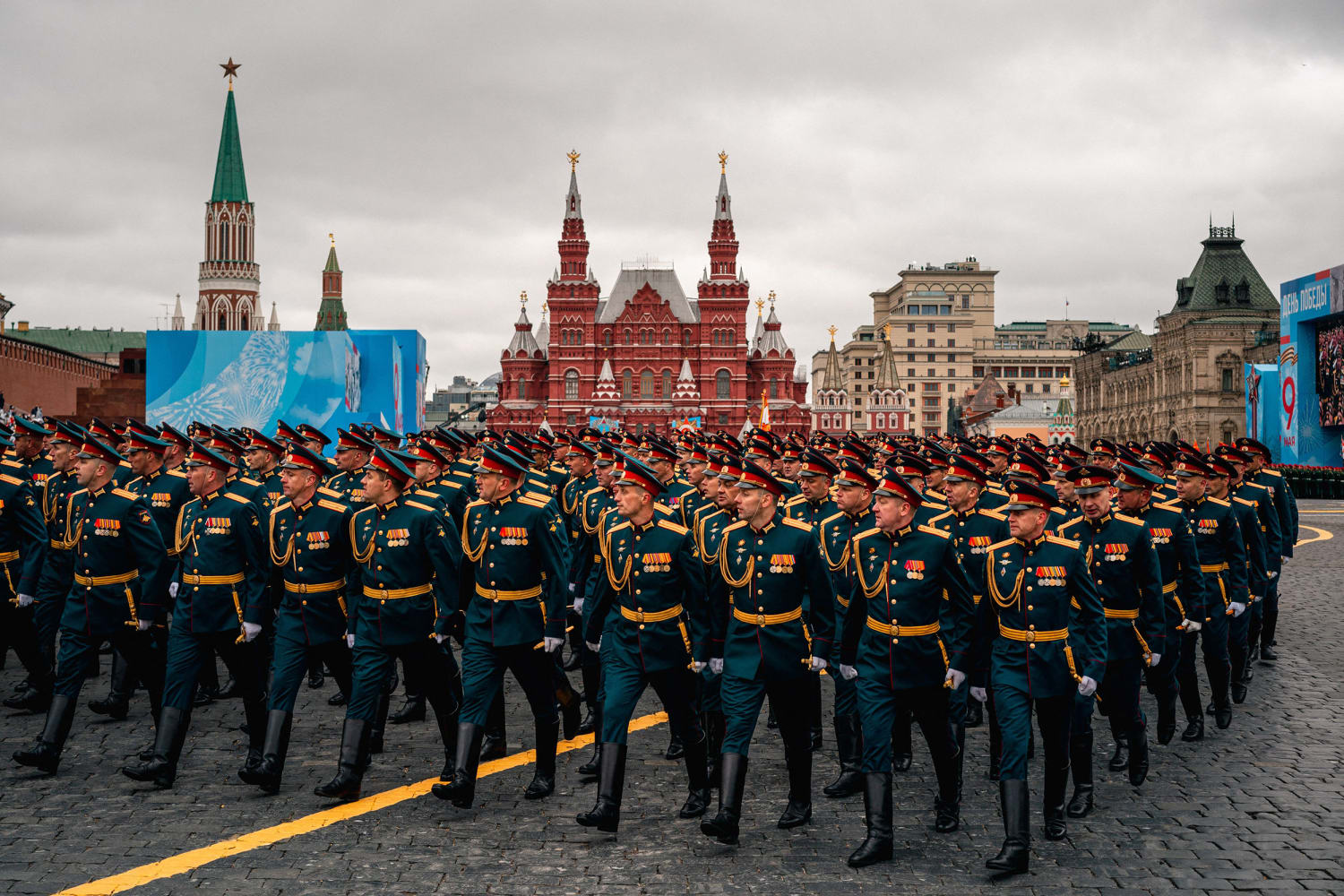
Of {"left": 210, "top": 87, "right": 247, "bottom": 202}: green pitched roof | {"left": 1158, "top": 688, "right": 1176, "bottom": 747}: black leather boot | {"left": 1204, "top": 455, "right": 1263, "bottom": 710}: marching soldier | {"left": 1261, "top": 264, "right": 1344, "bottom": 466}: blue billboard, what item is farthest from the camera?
{"left": 210, "top": 87, "right": 247, "bottom": 202}: green pitched roof

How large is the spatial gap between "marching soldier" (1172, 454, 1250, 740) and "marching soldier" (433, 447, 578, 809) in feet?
16.1

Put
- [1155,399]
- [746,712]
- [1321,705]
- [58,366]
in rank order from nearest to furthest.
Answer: [746,712], [1321,705], [58,366], [1155,399]

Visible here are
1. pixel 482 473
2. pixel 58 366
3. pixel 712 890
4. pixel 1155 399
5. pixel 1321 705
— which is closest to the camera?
pixel 712 890

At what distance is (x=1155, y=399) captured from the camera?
275 feet

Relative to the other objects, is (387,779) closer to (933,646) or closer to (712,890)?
(712,890)

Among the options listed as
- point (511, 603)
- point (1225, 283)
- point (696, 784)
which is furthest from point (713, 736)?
point (1225, 283)

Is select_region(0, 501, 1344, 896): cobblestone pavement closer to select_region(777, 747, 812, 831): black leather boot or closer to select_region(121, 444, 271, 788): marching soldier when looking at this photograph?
select_region(777, 747, 812, 831): black leather boot

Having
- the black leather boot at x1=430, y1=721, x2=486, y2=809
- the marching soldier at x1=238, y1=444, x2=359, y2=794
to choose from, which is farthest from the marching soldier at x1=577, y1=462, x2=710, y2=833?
→ the marching soldier at x1=238, y1=444, x2=359, y2=794

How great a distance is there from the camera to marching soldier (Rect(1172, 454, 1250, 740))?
905cm

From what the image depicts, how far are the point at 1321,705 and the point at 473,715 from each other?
7.39 metres

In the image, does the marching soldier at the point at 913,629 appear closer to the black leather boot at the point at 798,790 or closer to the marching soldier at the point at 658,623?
the black leather boot at the point at 798,790

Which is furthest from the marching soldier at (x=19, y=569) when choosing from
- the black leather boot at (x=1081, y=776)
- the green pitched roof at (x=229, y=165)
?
the green pitched roof at (x=229, y=165)

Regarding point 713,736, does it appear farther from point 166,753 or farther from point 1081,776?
point 166,753

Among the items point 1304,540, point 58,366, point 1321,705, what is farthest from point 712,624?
point 58,366
